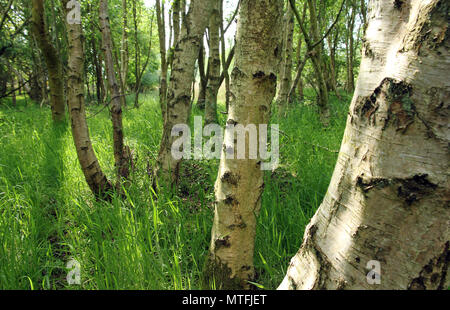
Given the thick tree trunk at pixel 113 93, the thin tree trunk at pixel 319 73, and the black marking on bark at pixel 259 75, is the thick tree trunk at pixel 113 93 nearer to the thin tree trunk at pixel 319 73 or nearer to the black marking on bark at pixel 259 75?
the black marking on bark at pixel 259 75

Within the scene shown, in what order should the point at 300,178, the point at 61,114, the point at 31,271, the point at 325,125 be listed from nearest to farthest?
the point at 31,271
the point at 300,178
the point at 325,125
the point at 61,114

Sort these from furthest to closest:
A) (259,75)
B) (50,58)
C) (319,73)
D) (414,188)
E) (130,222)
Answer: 1. (50,58)
2. (319,73)
3. (130,222)
4. (259,75)
5. (414,188)

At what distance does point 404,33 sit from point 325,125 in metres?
4.02

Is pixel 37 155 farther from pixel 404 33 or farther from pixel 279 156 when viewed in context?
pixel 404 33

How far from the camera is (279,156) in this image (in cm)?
334

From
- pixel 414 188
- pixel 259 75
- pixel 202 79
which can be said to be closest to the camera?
pixel 414 188

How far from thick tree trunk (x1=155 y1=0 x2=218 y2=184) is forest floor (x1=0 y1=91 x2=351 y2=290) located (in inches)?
11.4

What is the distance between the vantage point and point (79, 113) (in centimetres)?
227

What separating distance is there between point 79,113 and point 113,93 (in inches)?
13.7

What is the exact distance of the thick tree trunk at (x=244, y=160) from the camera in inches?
45.0

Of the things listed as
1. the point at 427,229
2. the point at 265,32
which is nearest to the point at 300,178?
the point at 265,32

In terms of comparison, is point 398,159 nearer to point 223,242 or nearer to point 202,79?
point 223,242

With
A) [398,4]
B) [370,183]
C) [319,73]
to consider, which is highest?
[319,73]

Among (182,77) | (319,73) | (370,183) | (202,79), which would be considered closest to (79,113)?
(182,77)
